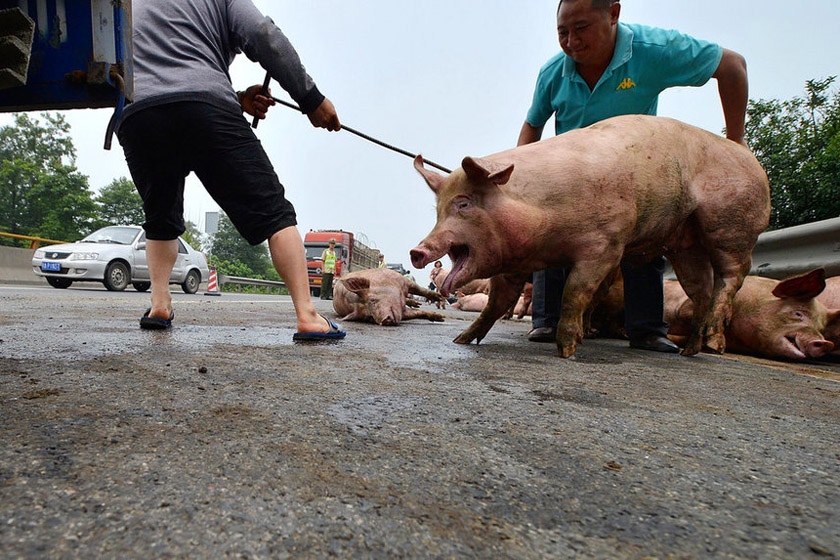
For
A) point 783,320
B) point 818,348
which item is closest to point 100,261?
point 783,320

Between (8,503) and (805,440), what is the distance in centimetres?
162

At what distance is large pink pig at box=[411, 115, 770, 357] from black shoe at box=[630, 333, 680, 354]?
38cm

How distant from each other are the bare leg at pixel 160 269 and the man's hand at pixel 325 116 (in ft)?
4.01

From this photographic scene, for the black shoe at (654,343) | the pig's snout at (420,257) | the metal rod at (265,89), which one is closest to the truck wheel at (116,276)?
the metal rod at (265,89)

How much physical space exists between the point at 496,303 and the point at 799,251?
379 cm

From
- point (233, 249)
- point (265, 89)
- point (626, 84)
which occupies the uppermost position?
point (233, 249)

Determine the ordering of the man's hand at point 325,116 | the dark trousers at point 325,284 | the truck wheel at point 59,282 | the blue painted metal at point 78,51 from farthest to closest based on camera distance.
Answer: the dark trousers at point 325,284 → the truck wheel at point 59,282 → the man's hand at point 325,116 → the blue painted metal at point 78,51

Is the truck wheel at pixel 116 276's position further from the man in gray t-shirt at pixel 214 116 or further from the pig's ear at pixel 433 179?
the pig's ear at pixel 433 179

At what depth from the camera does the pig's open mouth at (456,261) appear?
9.07 ft

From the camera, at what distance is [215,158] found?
2682mm

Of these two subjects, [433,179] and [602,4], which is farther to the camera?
[602,4]

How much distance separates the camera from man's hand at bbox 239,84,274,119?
3.46m

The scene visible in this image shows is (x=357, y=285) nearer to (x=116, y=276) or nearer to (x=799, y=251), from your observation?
(x=799, y=251)

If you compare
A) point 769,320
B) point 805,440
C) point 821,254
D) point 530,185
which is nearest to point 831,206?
point 821,254
